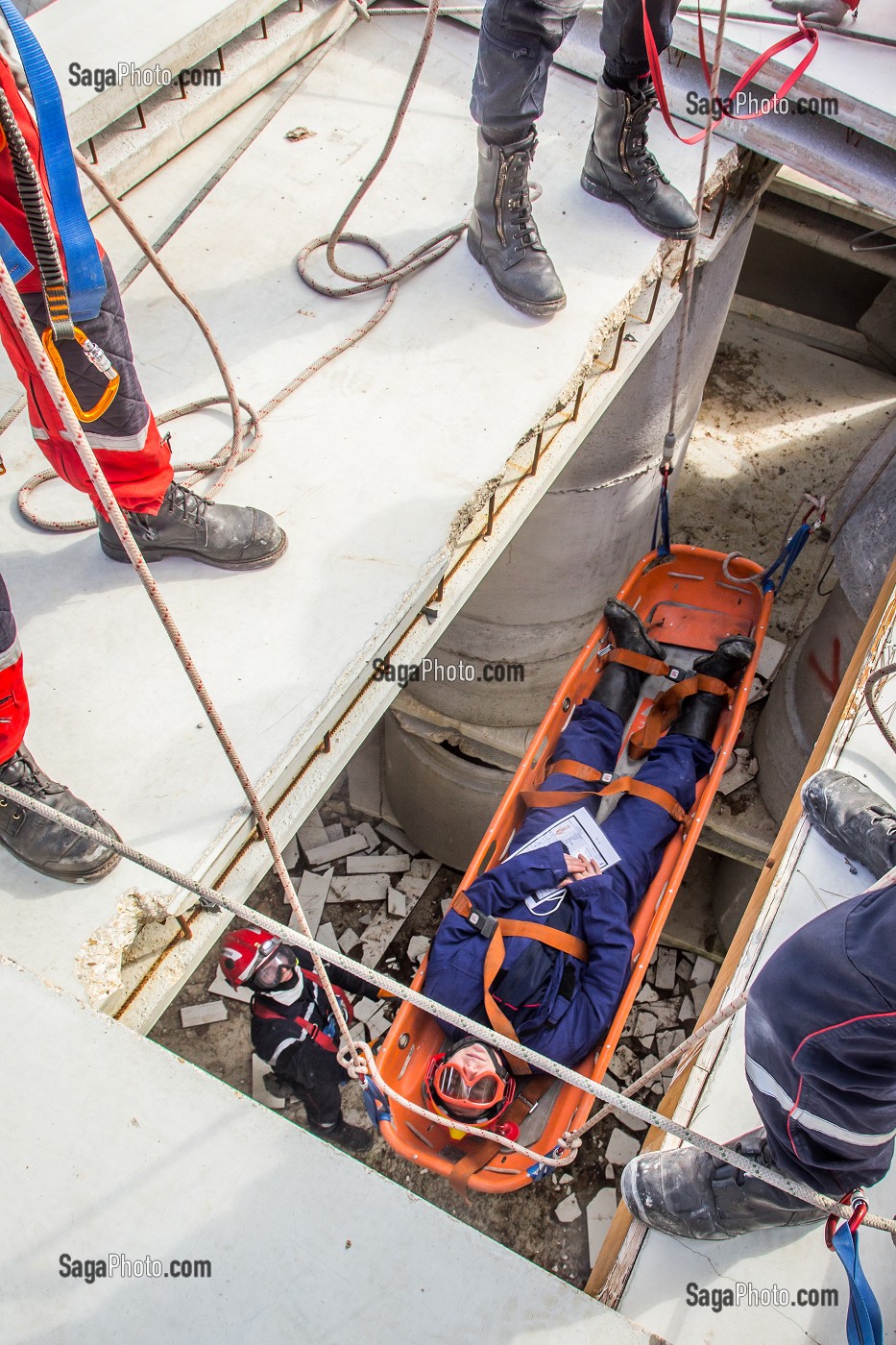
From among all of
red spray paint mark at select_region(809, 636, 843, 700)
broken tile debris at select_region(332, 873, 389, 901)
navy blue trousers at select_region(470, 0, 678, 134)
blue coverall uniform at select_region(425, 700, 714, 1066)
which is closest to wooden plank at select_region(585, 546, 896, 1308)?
blue coverall uniform at select_region(425, 700, 714, 1066)

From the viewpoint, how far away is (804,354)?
321 inches

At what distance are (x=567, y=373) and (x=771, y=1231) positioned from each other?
2649 mm

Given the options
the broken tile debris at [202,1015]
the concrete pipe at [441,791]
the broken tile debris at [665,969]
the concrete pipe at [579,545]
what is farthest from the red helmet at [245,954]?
the broken tile debris at [665,969]

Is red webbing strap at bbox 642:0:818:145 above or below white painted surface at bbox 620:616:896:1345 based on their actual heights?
above

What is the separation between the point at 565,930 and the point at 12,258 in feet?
9.39

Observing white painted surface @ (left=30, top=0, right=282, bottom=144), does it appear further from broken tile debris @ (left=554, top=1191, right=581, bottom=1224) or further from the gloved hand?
broken tile debris @ (left=554, top=1191, right=581, bottom=1224)

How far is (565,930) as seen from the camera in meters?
3.70

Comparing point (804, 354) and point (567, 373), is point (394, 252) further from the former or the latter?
point (804, 354)

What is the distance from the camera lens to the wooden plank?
7.88ft

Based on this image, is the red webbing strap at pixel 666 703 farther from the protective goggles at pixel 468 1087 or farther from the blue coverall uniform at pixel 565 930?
the protective goggles at pixel 468 1087

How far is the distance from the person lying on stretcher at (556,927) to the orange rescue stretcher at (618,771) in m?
0.08

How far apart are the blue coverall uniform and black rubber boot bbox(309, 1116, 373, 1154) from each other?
1648mm

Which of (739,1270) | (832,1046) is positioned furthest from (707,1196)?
(832,1046)

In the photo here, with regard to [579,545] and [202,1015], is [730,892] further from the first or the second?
[202,1015]
